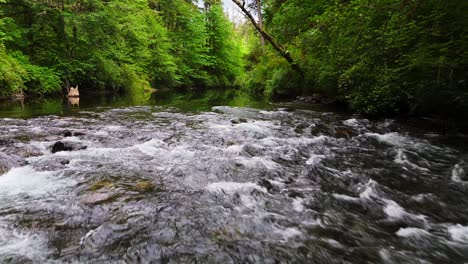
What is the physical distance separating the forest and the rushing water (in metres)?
1.76

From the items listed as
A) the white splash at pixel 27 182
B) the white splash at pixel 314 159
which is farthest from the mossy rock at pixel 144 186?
the white splash at pixel 314 159

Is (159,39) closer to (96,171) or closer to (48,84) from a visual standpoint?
(48,84)

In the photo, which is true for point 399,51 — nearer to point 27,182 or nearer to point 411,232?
point 411,232

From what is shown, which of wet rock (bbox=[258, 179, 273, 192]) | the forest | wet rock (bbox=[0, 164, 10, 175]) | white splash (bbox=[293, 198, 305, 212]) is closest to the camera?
white splash (bbox=[293, 198, 305, 212])

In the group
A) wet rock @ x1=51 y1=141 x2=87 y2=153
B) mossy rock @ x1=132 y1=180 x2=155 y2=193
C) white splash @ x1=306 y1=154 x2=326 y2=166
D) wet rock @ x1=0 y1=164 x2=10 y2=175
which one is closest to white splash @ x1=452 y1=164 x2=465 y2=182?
white splash @ x1=306 y1=154 x2=326 y2=166

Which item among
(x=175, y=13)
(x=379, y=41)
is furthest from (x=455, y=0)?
(x=175, y=13)

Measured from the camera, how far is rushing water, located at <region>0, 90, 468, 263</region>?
2.85m

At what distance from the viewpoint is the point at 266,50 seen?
756 inches

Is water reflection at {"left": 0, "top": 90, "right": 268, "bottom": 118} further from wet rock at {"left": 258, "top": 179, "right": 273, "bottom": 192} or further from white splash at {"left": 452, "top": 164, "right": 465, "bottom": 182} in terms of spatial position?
white splash at {"left": 452, "top": 164, "right": 465, "bottom": 182}

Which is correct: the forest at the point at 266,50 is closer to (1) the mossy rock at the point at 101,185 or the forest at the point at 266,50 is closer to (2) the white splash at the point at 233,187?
(2) the white splash at the point at 233,187

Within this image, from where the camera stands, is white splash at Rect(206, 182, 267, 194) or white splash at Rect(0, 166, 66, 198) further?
white splash at Rect(206, 182, 267, 194)

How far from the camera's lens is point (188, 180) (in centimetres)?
467

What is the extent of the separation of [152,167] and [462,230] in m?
4.16

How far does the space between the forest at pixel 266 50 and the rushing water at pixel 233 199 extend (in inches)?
69.3
